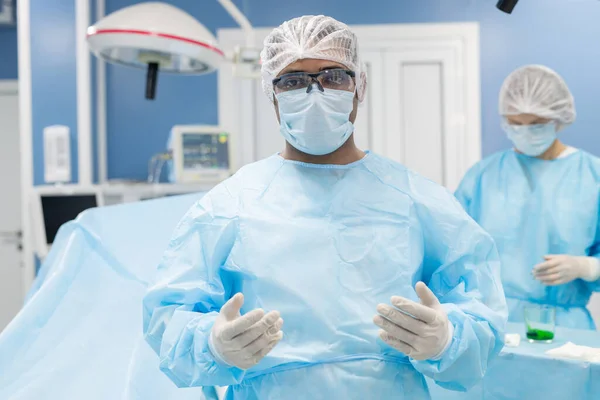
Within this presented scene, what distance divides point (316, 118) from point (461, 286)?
39cm

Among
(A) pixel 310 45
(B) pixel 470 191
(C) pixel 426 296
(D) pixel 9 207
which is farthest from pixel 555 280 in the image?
(D) pixel 9 207

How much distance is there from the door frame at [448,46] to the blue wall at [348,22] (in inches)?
1.8

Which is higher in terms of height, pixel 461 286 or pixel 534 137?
pixel 534 137

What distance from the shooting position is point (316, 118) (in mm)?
1042

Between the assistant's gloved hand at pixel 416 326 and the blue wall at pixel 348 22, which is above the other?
the blue wall at pixel 348 22

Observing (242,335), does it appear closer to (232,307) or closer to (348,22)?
(232,307)

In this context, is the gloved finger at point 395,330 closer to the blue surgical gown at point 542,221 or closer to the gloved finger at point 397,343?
the gloved finger at point 397,343

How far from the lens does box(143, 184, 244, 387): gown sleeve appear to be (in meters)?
0.92

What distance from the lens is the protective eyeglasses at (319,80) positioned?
105 cm

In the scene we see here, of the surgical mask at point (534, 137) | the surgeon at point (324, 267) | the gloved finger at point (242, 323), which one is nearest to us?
the gloved finger at point (242, 323)

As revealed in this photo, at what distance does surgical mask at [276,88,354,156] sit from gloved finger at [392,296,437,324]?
35 cm

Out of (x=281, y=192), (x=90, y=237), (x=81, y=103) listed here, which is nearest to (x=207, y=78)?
(x=81, y=103)

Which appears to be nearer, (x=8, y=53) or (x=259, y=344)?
(x=259, y=344)

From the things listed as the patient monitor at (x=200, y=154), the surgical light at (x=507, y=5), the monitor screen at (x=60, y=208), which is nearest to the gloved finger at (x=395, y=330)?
the surgical light at (x=507, y=5)
